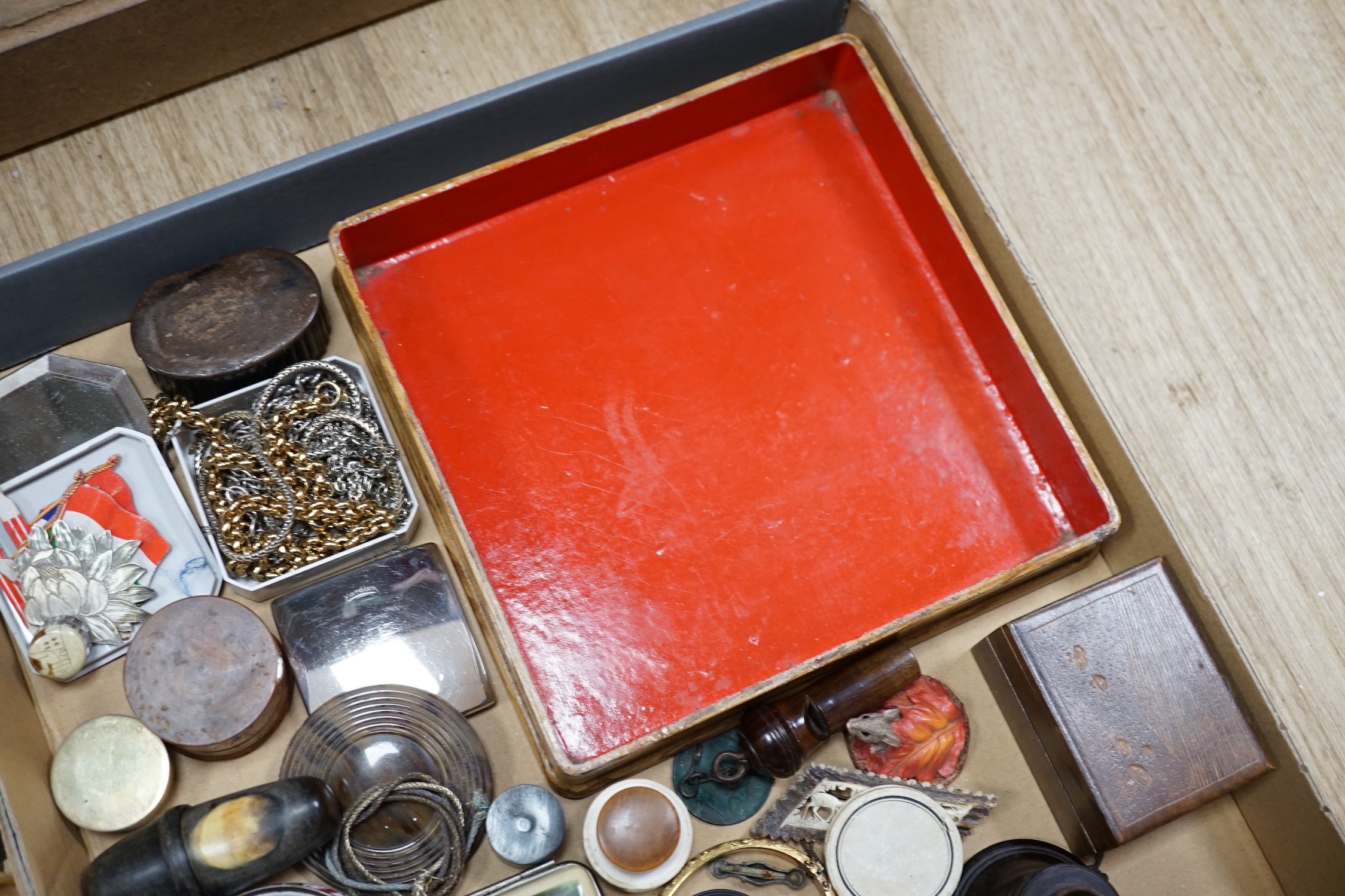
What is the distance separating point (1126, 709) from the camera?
3.64 feet

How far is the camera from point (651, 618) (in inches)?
48.5

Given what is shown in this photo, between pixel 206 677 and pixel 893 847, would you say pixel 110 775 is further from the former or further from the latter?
pixel 893 847

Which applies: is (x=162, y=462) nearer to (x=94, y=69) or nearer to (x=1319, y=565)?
(x=94, y=69)

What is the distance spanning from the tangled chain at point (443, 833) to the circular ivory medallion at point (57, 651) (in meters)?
0.33

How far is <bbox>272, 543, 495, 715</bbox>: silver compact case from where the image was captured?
3.84ft

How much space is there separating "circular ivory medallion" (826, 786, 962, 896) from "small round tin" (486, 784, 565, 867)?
0.28m

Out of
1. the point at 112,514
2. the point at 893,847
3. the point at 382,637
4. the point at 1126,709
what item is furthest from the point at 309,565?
the point at 1126,709

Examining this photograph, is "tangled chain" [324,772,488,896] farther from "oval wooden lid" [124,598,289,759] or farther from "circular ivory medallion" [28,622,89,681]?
"circular ivory medallion" [28,622,89,681]

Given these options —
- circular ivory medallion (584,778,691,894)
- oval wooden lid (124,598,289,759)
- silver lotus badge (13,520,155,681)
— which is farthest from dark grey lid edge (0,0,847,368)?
circular ivory medallion (584,778,691,894)

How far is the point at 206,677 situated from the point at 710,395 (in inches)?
24.8

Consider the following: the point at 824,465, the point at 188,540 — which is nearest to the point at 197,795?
the point at 188,540

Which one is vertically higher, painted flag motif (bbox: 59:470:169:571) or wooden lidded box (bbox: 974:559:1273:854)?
painted flag motif (bbox: 59:470:169:571)

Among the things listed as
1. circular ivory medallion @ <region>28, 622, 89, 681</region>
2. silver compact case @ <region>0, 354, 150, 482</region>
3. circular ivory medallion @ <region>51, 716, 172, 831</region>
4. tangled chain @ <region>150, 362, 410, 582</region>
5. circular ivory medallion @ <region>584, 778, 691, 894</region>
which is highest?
silver compact case @ <region>0, 354, 150, 482</region>

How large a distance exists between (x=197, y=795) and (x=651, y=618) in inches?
20.0
